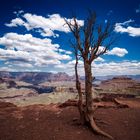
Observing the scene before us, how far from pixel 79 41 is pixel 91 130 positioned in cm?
813

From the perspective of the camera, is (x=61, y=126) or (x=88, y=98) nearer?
(x=61, y=126)

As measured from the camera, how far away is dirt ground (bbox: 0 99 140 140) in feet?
50.5

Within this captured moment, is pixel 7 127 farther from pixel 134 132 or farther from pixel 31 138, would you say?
pixel 134 132

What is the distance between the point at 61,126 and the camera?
57.2ft

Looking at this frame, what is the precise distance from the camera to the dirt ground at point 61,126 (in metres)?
15.4

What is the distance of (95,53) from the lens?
59.0ft

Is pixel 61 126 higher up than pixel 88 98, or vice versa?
pixel 88 98

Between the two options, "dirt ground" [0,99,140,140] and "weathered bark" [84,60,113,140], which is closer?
"dirt ground" [0,99,140,140]

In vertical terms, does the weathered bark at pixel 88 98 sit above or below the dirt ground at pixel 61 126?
above

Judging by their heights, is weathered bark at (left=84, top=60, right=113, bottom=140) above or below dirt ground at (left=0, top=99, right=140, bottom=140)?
above

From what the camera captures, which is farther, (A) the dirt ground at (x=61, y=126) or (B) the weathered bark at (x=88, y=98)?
(B) the weathered bark at (x=88, y=98)

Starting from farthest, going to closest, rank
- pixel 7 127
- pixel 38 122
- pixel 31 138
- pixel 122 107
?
pixel 122 107 < pixel 38 122 < pixel 7 127 < pixel 31 138

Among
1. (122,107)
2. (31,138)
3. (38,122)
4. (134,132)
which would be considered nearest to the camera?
(31,138)

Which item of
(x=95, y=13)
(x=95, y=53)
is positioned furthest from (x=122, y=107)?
(x=95, y=13)
